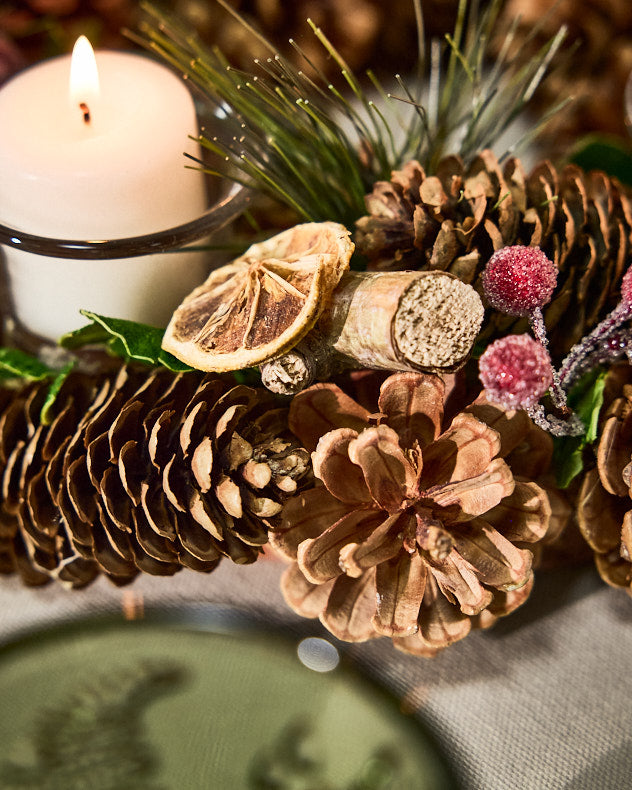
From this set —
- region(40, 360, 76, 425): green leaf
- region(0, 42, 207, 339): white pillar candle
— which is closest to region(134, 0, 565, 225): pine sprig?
region(0, 42, 207, 339): white pillar candle

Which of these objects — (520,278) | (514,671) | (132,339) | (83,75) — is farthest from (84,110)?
(514,671)

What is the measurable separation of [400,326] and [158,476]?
0.12 m

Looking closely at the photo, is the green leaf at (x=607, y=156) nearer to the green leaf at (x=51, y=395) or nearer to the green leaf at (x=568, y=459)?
the green leaf at (x=568, y=459)

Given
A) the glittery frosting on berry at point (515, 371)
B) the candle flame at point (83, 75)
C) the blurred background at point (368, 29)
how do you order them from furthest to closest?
the blurred background at point (368, 29) < the candle flame at point (83, 75) < the glittery frosting on berry at point (515, 371)

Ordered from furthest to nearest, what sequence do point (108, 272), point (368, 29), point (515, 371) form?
point (368, 29), point (108, 272), point (515, 371)

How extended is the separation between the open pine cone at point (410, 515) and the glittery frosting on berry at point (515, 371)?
1.2 inches

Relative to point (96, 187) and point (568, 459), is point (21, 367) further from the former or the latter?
point (568, 459)

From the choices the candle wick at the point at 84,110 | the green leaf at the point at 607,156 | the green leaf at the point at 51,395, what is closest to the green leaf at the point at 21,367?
the green leaf at the point at 51,395

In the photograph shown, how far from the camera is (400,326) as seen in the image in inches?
11.6

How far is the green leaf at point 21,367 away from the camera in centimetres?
39

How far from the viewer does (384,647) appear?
0.44 metres

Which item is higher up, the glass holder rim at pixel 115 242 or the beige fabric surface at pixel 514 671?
the glass holder rim at pixel 115 242

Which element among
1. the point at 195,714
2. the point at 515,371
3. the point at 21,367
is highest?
the point at 515,371

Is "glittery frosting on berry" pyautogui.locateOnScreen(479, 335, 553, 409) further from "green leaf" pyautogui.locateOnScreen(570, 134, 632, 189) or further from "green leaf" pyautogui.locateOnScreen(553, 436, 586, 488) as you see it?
"green leaf" pyautogui.locateOnScreen(570, 134, 632, 189)
